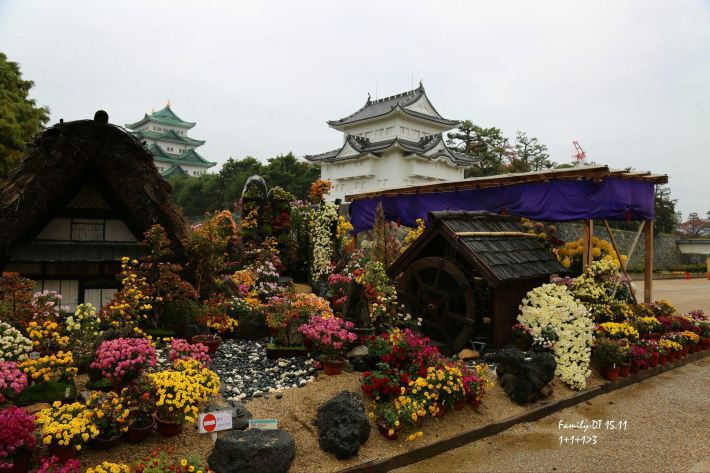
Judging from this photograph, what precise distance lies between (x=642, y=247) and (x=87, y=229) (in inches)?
1315

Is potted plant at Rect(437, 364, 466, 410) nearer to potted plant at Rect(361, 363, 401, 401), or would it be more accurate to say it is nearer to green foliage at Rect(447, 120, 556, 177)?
potted plant at Rect(361, 363, 401, 401)

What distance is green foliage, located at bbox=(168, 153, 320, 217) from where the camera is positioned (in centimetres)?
3591

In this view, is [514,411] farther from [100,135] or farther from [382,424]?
[100,135]

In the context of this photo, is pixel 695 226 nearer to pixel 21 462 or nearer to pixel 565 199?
pixel 565 199

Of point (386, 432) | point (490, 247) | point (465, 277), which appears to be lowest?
point (386, 432)

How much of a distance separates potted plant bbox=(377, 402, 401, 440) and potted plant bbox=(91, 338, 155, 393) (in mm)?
2361

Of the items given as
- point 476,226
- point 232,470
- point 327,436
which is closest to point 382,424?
point 327,436

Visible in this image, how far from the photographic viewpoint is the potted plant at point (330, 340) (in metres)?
5.95

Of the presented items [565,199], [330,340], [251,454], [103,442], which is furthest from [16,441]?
[565,199]

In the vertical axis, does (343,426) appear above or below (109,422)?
below

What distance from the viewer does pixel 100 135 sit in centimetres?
708

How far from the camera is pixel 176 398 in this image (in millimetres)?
4164

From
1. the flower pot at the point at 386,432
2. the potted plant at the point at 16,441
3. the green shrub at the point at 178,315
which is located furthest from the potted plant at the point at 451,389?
the green shrub at the point at 178,315

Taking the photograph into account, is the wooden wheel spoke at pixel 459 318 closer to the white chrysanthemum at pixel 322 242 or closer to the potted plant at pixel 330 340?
the potted plant at pixel 330 340
